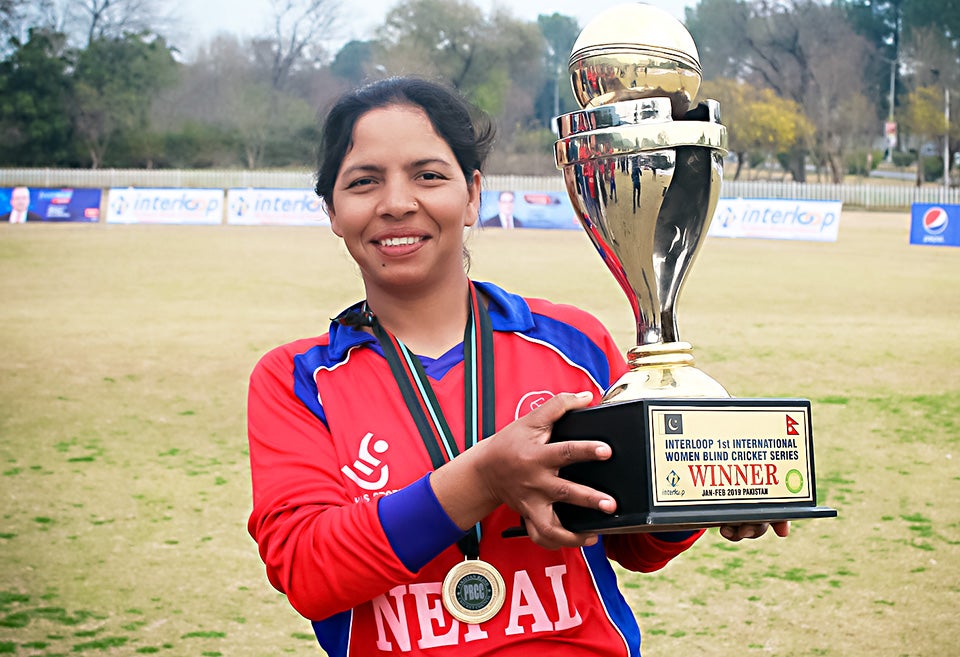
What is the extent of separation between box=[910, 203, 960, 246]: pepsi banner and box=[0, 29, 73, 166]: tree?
33.7m

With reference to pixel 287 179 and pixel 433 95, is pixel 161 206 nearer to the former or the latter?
pixel 287 179

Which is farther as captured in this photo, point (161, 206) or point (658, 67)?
point (161, 206)

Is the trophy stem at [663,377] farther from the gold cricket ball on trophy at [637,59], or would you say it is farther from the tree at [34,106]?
the tree at [34,106]

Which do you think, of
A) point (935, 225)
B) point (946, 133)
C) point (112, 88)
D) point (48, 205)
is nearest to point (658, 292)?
point (935, 225)

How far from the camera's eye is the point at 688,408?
4.81 ft

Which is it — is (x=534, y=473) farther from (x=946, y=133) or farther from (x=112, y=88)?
(x=946, y=133)

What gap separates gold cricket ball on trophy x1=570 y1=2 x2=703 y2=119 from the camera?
5.28 feet

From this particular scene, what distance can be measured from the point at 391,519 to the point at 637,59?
715 millimetres

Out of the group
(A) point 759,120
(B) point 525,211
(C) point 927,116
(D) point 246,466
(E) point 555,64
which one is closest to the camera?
(D) point 246,466

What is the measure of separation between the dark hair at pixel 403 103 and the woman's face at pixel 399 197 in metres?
0.02

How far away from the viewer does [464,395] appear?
69.6 inches

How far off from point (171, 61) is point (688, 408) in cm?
5414

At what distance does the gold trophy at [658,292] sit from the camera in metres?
1.44

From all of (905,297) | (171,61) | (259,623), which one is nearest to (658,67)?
(259,623)
